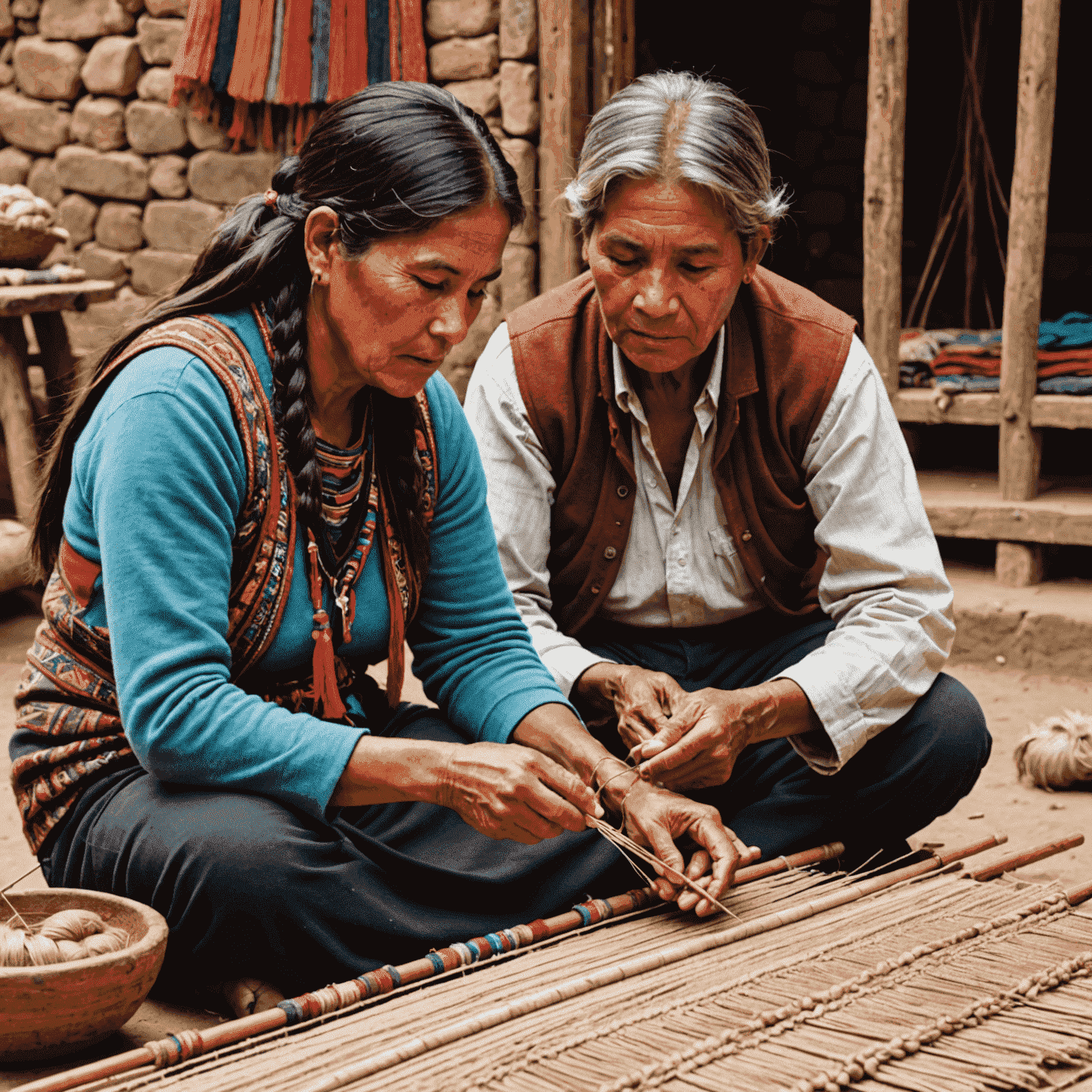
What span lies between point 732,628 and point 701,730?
60 centimetres

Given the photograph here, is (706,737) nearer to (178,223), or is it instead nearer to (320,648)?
(320,648)

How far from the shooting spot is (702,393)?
2645mm

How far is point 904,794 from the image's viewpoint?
2.58 meters

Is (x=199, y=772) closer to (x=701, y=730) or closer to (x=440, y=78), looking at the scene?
(x=701, y=730)

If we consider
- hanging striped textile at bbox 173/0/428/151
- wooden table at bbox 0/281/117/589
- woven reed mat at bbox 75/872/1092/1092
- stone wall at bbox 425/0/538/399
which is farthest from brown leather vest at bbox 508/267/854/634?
wooden table at bbox 0/281/117/589

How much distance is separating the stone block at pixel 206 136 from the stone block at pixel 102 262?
69cm

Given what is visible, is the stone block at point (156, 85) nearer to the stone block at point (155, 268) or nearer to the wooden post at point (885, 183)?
the stone block at point (155, 268)

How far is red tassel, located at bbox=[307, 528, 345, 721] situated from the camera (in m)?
2.15

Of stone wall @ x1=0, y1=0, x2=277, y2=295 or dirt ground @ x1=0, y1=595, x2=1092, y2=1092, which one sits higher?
stone wall @ x1=0, y1=0, x2=277, y2=295

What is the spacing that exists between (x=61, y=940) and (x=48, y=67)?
4954 millimetres

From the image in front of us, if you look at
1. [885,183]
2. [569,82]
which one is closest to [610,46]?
[569,82]

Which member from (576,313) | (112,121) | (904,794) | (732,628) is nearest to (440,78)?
(112,121)

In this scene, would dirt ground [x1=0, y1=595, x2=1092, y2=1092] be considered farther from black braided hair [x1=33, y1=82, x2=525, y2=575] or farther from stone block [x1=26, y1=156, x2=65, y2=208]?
stone block [x1=26, y1=156, x2=65, y2=208]

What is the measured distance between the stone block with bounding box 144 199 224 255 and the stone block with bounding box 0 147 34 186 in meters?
0.69
